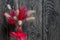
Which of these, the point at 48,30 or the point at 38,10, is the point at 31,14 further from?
the point at 48,30

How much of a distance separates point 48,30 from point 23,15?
297mm

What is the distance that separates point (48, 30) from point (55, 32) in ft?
0.22

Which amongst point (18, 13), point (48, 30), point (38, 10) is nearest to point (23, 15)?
point (18, 13)

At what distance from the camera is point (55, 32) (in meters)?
1.44

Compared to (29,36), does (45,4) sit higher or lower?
higher

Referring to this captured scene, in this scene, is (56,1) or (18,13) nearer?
(18,13)

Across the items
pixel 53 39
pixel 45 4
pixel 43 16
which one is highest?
pixel 45 4

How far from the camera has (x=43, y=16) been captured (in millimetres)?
1424

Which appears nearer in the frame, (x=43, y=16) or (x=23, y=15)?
(x=23, y=15)

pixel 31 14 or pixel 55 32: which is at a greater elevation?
pixel 31 14

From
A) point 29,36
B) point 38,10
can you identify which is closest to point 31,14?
point 38,10

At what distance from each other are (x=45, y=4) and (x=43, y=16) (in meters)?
0.11

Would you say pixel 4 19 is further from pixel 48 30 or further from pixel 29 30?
pixel 48 30

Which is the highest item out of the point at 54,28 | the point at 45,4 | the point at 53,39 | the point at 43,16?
the point at 45,4
